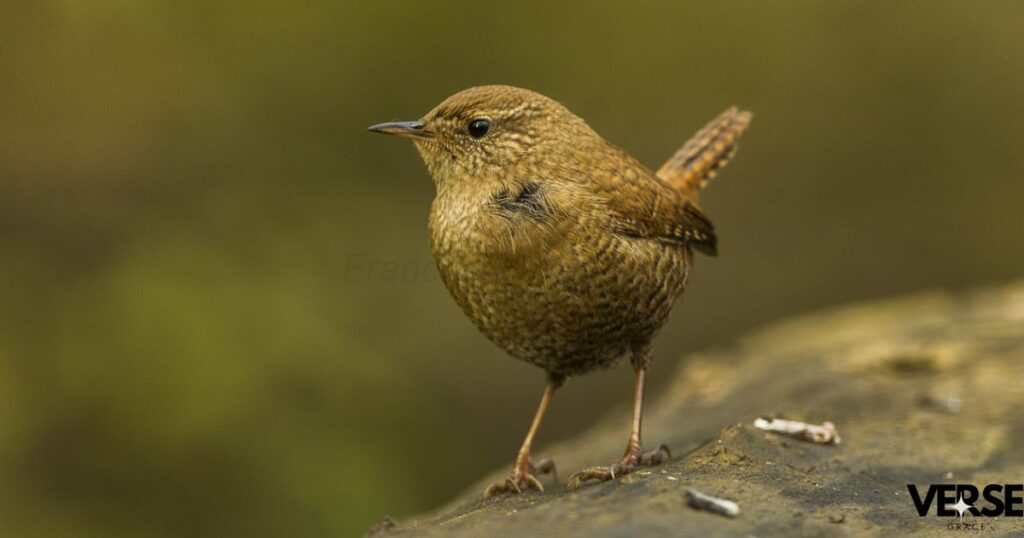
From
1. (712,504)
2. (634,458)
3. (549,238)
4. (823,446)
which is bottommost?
(712,504)

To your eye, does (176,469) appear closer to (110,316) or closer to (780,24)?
(110,316)

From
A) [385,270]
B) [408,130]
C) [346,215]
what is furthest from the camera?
[385,270]

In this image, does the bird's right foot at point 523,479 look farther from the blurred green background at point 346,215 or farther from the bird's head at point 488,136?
the blurred green background at point 346,215

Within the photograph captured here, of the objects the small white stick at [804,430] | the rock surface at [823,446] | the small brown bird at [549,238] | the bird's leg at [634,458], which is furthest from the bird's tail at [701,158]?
the small white stick at [804,430]

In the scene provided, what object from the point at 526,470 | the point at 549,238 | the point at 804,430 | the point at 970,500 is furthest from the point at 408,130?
the point at 970,500

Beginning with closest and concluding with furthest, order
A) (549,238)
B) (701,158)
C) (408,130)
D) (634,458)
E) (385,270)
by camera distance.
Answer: (549,238), (634,458), (408,130), (701,158), (385,270)

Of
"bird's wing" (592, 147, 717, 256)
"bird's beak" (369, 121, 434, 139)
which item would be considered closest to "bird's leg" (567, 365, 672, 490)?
"bird's wing" (592, 147, 717, 256)

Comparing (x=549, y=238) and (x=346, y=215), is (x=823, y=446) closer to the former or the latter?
(x=549, y=238)
